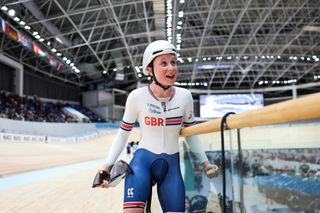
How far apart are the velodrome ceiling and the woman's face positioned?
63.7 ft

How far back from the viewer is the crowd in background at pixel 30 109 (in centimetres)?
2530

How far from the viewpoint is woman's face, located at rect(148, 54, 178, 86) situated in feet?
7.71

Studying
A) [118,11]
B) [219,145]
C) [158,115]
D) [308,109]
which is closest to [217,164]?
[219,145]

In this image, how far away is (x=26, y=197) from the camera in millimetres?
6652

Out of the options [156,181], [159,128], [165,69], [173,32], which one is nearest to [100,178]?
[156,181]

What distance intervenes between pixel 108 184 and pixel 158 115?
57 centimetres

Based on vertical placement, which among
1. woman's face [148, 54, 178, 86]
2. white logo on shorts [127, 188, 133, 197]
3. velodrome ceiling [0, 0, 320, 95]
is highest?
velodrome ceiling [0, 0, 320, 95]

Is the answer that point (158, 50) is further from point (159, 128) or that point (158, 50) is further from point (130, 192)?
point (130, 192)

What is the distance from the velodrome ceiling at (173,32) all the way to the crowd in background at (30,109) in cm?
364

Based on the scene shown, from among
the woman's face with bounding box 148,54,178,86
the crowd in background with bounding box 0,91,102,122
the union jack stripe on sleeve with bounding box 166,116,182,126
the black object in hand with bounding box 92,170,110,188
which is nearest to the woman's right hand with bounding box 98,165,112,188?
the black object in hand with bounding box 92,170,110,188

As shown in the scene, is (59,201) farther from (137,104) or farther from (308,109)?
(308,109)

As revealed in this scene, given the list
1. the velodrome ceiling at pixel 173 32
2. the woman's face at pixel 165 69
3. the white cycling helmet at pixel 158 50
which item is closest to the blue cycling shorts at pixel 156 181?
the woman's face at pixel 165 69

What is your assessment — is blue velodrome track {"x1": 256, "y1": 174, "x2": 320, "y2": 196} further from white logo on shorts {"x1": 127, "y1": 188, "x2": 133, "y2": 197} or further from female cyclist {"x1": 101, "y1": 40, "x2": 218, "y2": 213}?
white logo on shorts {"x1": 127, "y1": 188, "x2": 133, "y2": 197}

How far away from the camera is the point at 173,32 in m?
26.1
